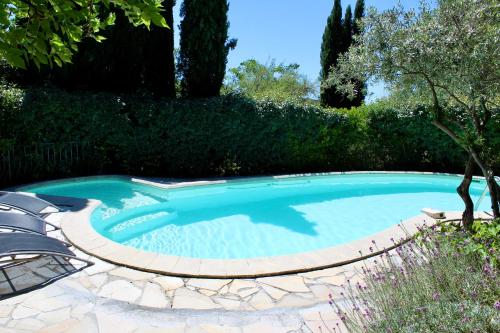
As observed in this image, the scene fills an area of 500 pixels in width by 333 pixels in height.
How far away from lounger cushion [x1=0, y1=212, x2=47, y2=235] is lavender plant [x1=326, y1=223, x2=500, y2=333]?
447cm

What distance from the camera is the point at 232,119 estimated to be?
43.2ft

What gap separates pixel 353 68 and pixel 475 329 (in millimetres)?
4451

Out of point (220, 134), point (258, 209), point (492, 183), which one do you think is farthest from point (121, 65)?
point (492, 183)

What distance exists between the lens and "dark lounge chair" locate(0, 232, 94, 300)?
13.7ft

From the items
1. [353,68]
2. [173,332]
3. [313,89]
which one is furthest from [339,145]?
→ [313,89]

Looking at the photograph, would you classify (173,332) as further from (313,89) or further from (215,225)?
(313,89)

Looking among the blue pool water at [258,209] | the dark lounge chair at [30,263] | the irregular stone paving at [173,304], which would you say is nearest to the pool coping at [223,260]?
the irregular stone paving at [173,304]

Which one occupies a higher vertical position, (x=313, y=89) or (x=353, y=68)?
(x=313, y=89)

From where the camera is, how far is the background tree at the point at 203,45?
508 inches

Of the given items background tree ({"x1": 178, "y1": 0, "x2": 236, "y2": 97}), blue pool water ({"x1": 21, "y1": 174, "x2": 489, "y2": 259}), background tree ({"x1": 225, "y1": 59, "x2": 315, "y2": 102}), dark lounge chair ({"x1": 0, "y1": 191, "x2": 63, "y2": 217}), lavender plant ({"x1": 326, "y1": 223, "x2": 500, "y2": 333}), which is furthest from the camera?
background tree ({"x1": 225, "y1": 59, "x2": 315, "y2": 102})

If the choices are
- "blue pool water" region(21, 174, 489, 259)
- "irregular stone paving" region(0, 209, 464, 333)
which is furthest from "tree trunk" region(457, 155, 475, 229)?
"blue pool water" region(21, 174, 489, 259)

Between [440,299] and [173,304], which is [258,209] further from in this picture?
[440,299]

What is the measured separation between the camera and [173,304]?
4.02 m

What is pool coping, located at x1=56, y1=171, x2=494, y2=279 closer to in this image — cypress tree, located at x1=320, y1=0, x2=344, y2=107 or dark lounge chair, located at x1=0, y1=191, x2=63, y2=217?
dark lounge chair, located at x1=0, y1=191, x2=63, y2=217
